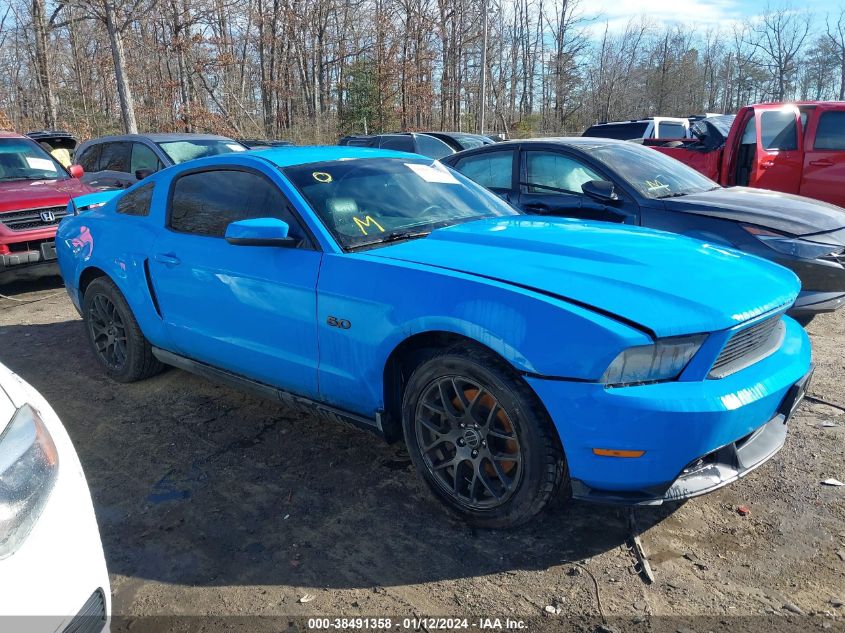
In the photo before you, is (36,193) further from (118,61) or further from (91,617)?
(118,61)

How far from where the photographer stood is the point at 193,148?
10.0m

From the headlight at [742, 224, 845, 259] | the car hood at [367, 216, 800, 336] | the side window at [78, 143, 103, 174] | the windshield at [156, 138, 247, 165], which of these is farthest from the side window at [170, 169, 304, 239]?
the side window at [78, 143, 103, 174]

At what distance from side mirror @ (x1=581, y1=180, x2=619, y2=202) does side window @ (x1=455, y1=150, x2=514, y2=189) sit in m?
0.99

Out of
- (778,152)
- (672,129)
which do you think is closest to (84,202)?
(778,152)

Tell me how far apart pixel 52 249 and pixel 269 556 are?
243 inches

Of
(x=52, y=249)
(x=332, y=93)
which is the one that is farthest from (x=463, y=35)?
(x=52, y=249)

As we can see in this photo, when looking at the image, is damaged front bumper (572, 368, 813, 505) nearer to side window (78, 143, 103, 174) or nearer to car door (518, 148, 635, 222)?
car door (518, 148, 635, 222)

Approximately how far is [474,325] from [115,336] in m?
3.20

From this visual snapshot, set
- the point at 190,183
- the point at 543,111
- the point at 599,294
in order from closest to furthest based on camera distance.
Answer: the point at 599,294
the point at 190,183
the point at 543,111

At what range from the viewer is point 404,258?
3.02 m

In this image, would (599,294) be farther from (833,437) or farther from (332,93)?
(332,93)

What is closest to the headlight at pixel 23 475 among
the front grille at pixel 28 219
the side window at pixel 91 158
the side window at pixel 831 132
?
the front grille at pixel 28 219

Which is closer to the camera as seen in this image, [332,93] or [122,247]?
[122,247]

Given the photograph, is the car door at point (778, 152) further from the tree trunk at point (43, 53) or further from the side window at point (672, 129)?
the tree trunk at point (43, 53)
